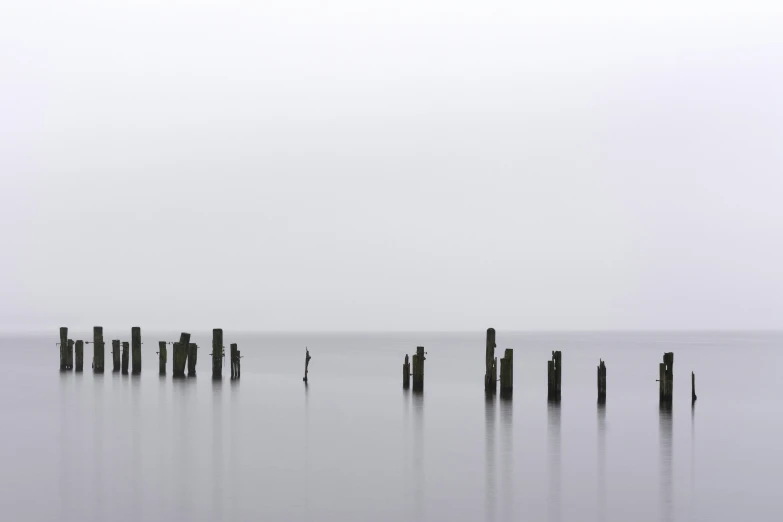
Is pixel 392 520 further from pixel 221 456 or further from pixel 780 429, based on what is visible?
pixel 780 429

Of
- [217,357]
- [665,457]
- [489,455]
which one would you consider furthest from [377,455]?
[217,357]

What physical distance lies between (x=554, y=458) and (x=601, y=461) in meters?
1.11

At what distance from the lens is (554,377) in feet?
101

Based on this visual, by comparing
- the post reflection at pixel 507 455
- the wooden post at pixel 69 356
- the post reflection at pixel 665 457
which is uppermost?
the wooden post at pixel 69 356

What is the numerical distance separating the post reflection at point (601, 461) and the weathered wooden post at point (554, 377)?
1560 mm

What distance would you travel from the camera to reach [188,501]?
1675cm

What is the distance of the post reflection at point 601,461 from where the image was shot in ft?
54.8

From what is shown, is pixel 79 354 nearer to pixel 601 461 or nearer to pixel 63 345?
pixel 63 345

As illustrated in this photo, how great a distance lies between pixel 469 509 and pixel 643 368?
49.2 m

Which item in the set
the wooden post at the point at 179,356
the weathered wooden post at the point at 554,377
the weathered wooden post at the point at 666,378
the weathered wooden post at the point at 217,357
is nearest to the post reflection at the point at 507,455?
the weathered wooden post at the point at 554,377

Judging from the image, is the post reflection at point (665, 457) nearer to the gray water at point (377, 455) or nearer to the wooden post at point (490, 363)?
the gray water at point (377, 455)

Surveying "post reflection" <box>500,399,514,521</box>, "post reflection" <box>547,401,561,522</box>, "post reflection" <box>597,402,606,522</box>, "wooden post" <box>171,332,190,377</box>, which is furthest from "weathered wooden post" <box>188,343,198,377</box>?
"post reflection" <box>597,402,606,522</box>

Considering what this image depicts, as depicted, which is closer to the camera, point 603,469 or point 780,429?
point 603,469

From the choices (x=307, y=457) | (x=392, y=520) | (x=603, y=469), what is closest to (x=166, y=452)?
(x=307, y=457)
